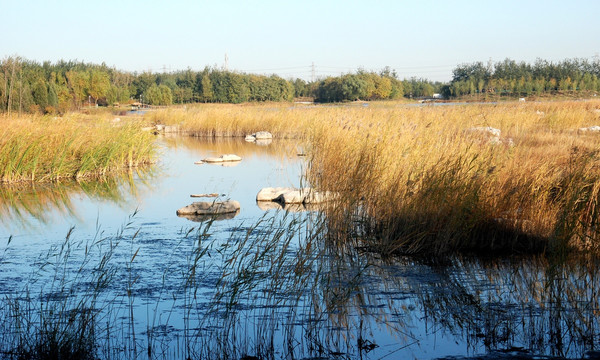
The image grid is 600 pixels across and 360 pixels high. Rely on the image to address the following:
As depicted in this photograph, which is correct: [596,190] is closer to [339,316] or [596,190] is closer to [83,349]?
[339,316]

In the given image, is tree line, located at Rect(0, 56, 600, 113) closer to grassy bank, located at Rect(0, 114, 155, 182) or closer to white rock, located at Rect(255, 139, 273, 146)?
white rock, located at Rect(255, 139, 273, 146)

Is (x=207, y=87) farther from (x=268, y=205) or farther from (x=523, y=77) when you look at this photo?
(x=268, y=205)

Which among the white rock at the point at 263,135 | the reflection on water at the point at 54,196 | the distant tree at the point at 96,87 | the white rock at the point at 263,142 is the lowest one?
the reflection on water at the point at 54,196

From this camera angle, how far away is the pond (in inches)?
152

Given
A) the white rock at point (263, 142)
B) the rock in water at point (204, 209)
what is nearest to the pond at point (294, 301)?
the rock in water at point (204, 209)

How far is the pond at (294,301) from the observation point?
3.87 meters

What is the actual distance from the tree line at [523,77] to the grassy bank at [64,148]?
3224cm

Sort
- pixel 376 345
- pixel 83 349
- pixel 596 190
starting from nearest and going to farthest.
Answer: pixel 83 349, pixel 376 345, pixel 596 190

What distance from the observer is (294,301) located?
4.67m

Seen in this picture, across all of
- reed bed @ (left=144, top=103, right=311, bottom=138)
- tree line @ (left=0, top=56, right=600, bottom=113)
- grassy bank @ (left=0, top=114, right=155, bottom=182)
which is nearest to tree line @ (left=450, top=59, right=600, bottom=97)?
tree line @ (left=0, top=56, right=600, bottom=113)

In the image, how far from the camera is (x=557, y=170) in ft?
22.2

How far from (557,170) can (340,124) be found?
3.57 metres

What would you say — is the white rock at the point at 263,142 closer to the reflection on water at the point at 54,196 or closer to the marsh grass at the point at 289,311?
the reflection on water at the point at 54,196

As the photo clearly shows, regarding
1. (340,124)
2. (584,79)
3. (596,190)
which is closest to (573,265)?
(596,190)
